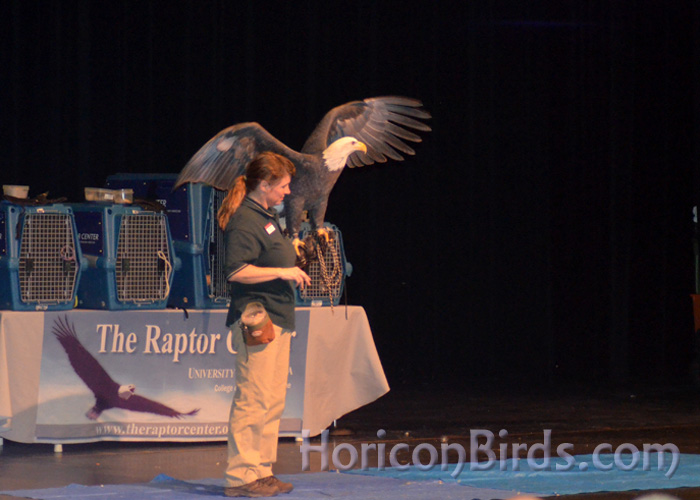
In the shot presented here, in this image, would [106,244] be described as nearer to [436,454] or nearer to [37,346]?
[37,346]

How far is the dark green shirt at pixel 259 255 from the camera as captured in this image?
143 inches

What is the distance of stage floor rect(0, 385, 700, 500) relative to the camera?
170 inches

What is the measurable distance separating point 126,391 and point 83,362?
0.24m

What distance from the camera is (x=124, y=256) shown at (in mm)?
4828

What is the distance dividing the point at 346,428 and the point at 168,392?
1.07 metres

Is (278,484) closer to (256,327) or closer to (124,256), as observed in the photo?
(256,327)

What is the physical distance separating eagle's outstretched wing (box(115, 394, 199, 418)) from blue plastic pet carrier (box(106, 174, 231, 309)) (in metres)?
0.49

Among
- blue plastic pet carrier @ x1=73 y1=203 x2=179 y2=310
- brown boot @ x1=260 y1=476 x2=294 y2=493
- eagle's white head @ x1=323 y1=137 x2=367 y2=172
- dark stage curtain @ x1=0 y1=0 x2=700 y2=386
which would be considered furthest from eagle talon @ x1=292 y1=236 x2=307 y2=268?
dark stage curtain @ x1=0 y1=0 x2=700 y2=386

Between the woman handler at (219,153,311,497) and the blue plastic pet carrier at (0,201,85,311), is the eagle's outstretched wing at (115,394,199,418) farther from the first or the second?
the woman handler at (219,153,311,497)

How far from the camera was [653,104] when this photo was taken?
8203mm

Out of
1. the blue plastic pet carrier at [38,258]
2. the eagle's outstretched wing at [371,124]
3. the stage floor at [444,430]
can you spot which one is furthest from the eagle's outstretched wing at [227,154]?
the stage floor at [444,430]

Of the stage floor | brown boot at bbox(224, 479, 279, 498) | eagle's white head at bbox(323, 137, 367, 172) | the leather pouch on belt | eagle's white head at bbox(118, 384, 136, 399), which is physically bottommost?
the stage floor

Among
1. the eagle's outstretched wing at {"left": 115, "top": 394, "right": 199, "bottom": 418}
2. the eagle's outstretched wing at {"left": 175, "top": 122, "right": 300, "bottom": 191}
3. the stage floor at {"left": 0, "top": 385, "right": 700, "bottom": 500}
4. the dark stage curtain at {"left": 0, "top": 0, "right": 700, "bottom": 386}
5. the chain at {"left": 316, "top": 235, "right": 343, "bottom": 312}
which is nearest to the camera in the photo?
the stage floor at {"left": 0, "top": 385, "right": 700, "bottom": 500}

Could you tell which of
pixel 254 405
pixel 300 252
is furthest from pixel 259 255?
pixel 300 252
